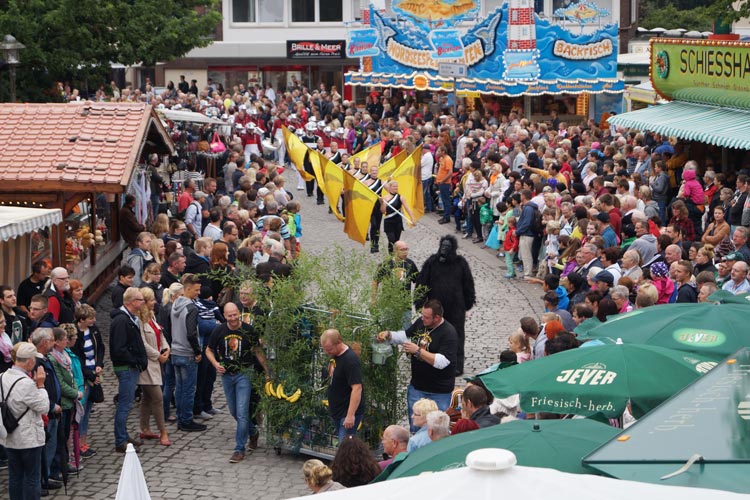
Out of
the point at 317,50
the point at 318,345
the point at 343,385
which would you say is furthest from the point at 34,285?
the point at 317,50

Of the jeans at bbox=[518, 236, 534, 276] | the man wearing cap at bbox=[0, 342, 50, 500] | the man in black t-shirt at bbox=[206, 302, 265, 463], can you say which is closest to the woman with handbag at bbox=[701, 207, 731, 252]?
the jeans at bbox=[518, 236, 534, 276]

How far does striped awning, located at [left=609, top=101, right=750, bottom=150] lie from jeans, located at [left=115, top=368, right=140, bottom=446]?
35.0ft

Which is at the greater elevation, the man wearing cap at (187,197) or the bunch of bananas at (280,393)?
the man wearing cap at (187,197)

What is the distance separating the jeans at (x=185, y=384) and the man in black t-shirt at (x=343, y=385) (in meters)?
2.00

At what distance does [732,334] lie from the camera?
348 inches

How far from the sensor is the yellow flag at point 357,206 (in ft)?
63.0

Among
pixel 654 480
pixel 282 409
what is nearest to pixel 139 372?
pixel 282 409

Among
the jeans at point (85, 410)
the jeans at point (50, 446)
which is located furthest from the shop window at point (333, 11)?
the jeans at point (50, 446)

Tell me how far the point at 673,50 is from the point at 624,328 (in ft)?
50.0

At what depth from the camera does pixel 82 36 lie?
26906mm

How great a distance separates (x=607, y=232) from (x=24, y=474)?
862 centimetres

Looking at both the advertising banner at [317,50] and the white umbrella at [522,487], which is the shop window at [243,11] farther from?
the white umbrella at [522,487]

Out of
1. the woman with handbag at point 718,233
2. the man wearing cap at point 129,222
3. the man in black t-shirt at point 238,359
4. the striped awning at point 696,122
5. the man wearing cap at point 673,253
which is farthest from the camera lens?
the striped awning at point 696,122

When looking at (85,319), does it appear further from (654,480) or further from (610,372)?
(654,480)
